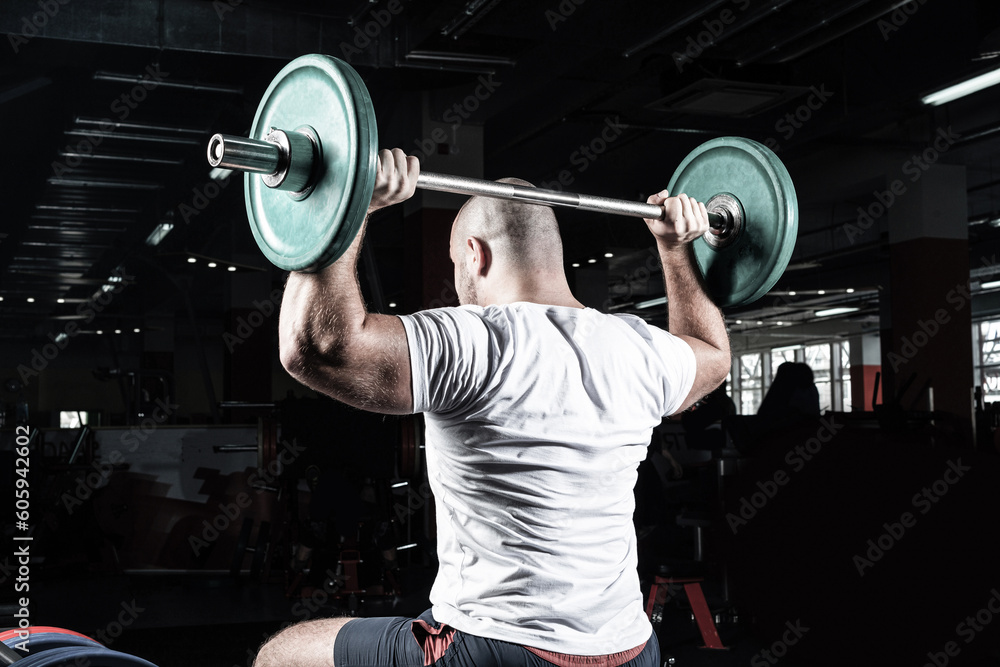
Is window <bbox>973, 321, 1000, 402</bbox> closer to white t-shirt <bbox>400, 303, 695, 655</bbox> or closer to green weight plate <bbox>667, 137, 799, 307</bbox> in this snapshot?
green weight plate <bbox>667, 137, 799, 307</bbox>

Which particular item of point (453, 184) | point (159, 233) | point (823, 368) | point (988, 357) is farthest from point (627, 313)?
point (823, 368)

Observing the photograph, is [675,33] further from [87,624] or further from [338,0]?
[87,624]

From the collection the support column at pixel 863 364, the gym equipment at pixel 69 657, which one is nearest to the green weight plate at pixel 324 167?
the gym equipment at pixel 69 657

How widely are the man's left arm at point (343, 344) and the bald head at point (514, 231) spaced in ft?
0.93

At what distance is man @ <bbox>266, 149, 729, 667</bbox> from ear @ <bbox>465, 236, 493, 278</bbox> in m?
0.15

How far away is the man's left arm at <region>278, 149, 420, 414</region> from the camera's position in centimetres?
100

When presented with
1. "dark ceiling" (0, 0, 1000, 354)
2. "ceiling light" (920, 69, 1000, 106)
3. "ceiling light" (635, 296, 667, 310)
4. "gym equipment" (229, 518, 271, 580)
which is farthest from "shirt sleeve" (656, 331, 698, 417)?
"ceiling light" (635, 296, 667, 310)

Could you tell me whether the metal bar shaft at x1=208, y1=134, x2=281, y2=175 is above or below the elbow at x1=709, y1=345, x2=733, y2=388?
above

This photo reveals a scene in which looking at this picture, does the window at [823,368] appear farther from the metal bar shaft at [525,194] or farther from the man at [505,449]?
the man at [505,449]

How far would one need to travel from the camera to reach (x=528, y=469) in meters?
1.09

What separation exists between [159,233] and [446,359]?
7414mm

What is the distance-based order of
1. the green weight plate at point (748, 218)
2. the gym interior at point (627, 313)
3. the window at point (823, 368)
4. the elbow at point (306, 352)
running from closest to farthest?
the elbow at point (306, 352) < the green weight plate at point (748, 218) < the gym interior at point (627, 313) < the window at point (823, 368)

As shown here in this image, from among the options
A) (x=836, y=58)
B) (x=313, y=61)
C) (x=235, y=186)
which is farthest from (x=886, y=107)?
(x=313, y=61)

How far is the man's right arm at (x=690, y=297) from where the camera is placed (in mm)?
1437
